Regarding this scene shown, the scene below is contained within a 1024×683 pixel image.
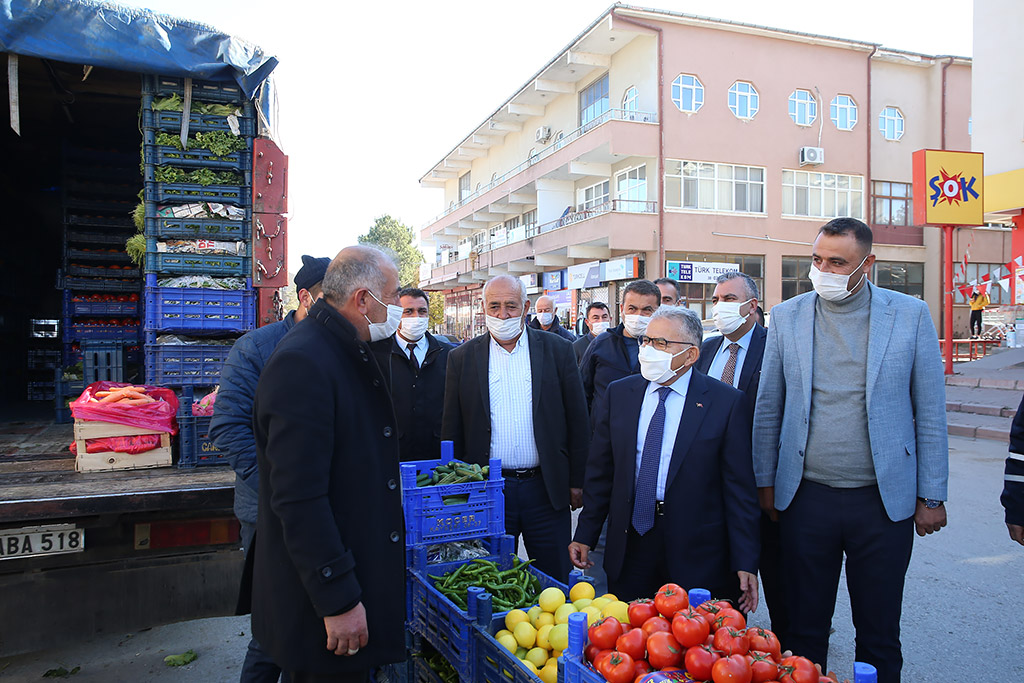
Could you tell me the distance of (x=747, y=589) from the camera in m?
3.10

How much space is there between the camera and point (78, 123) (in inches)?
314

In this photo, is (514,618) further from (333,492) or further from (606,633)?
(333,492)

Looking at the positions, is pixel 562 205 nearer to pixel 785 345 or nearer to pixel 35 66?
pixel 35 66

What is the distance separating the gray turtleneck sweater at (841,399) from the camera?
310 cm

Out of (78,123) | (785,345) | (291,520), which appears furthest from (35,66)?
(785,345)

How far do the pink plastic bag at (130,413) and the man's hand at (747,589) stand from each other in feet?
11.2

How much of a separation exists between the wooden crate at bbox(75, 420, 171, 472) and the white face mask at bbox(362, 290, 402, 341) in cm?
251

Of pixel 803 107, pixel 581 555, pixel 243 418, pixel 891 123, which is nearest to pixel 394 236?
pixel 803 107

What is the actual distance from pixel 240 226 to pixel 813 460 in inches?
172

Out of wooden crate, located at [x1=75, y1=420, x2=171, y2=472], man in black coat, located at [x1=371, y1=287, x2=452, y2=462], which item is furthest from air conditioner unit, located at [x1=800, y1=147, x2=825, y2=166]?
wooden crate, located at [x1=75, y1=420, x2=171, y2=472]

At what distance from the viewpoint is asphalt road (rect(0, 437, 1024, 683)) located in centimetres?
407

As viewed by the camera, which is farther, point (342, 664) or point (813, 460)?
point (813, 460)

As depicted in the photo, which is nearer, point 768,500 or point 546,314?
point 768,500

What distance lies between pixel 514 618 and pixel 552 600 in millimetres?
176
